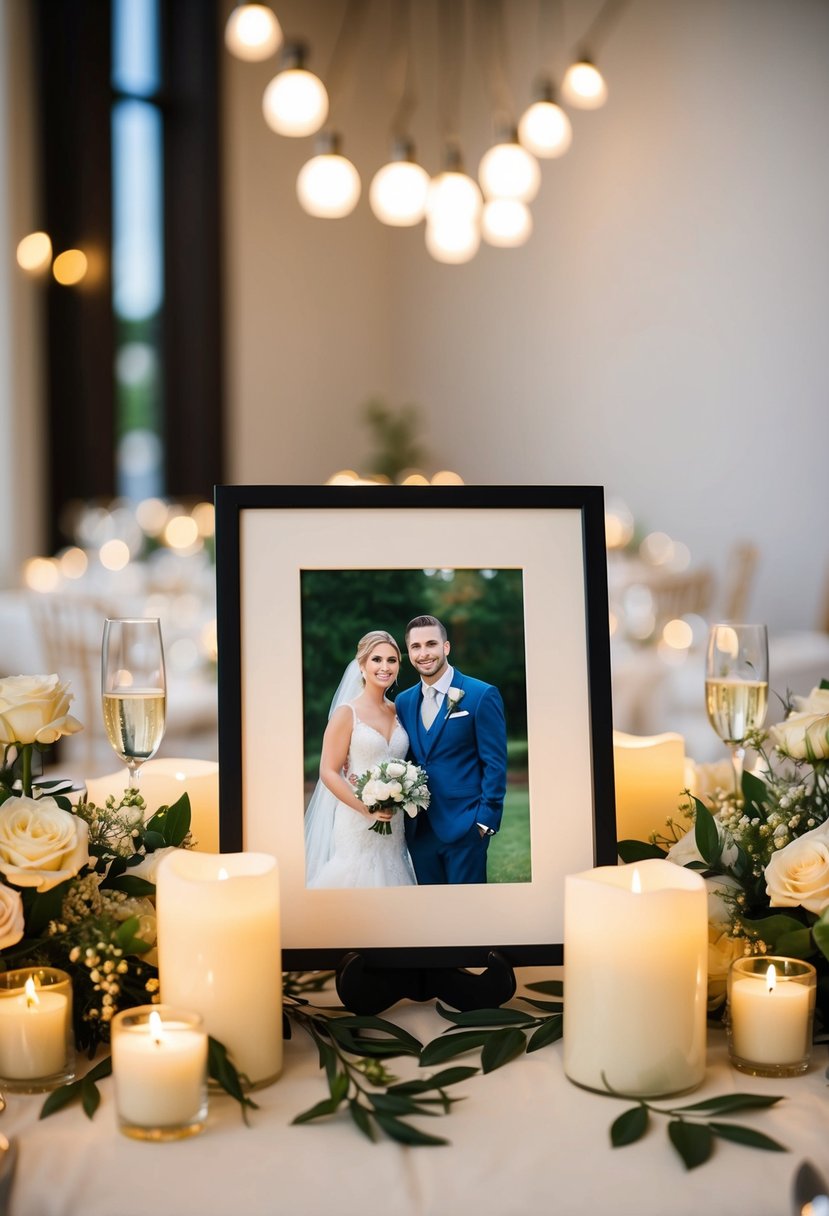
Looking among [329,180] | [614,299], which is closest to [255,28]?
[329,180]

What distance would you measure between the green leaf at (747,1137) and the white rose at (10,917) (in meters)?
0.49

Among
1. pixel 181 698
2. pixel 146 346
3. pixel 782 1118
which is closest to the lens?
pixel 782 1118

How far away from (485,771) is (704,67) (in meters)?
5.70

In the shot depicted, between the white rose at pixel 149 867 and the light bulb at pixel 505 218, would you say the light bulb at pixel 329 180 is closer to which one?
the light bulb at pixel 505 218

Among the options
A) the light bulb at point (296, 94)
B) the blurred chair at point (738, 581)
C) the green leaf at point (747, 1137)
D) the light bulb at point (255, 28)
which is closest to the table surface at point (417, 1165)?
the green leaf at point (747, 1137)

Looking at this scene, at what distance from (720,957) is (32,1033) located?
0.52 meters

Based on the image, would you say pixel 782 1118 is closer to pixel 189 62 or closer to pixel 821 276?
pixel 821 276

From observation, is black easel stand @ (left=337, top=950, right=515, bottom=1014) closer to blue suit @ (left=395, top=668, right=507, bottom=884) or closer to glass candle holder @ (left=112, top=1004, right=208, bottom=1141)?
blue suit @ (left=395, top=668, right=507, bottom=884)

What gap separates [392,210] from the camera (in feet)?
10.9

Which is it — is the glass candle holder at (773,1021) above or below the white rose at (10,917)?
below

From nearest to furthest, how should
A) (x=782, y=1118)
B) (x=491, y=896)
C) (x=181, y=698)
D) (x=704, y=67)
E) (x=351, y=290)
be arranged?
(x=782, y=1118), (x=491, y=896), (x=181, y=698), (x=704, y=67), (x=351, y=290)

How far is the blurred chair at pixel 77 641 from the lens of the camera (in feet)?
11.2

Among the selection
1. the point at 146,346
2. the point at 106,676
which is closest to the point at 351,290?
the point at 146,346

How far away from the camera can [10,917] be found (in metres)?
0.79
